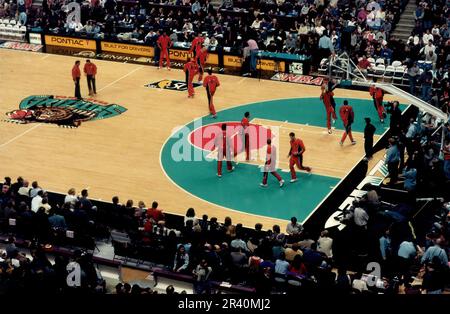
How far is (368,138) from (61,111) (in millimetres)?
11337

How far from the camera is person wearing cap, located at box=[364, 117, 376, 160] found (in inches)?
1070

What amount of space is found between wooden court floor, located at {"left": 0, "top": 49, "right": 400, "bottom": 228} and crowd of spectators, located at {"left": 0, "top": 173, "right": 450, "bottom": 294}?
103 inches

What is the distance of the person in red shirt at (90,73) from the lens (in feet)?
109

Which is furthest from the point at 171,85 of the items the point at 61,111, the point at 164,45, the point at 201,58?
the point at 61,111

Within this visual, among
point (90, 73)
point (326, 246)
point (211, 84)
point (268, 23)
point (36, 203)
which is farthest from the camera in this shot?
point (268, 23)

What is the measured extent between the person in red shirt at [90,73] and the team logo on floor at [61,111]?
71 cm

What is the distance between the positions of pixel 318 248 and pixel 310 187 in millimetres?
5278

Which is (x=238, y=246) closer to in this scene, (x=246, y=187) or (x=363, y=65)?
(x=246, y=187)

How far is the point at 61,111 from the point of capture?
32219 mm

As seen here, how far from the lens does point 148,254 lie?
68.4 ft

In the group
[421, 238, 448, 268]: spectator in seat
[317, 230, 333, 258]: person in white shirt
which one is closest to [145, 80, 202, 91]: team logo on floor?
[317, 230, 333, 258]: person in white shirt

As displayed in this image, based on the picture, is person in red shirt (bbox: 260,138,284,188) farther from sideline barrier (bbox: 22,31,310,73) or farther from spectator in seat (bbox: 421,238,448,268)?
sideline barrier (bbox: 22,31,310,73)

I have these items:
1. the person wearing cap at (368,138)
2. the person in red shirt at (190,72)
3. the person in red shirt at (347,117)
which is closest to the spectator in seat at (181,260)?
the person wearing cap at (368,138)
